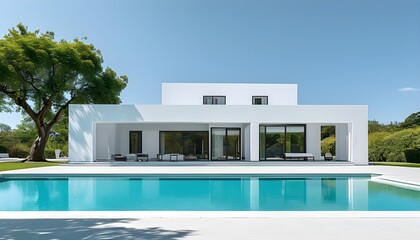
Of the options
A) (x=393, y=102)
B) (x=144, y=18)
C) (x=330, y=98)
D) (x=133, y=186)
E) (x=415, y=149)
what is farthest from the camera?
(x=393, y=102)

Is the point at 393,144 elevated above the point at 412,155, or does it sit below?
above

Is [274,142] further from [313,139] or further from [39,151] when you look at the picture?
[39,151]

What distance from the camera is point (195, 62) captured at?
3088 centimetres

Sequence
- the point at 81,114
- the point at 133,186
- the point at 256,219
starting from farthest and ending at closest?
the point at 81,114 < the point at 133,186 < the point at 256,219

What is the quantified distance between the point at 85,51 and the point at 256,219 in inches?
851

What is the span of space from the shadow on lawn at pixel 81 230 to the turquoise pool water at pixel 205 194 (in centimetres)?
214

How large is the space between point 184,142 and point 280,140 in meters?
6.38

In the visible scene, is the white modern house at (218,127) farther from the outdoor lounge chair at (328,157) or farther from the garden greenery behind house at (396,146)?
the garden greenery behind house at (396,146)

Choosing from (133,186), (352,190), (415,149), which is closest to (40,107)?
(133,186)

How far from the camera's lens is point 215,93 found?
2447 cm

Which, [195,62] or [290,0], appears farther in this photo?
[195,62]

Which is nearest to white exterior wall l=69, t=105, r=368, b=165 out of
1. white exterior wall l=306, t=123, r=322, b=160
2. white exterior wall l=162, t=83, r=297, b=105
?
white exterior wall l=306, t=123, r=322, b=160

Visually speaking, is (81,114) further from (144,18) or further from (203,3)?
(203,3)

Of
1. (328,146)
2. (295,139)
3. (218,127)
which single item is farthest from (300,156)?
(328,146)
